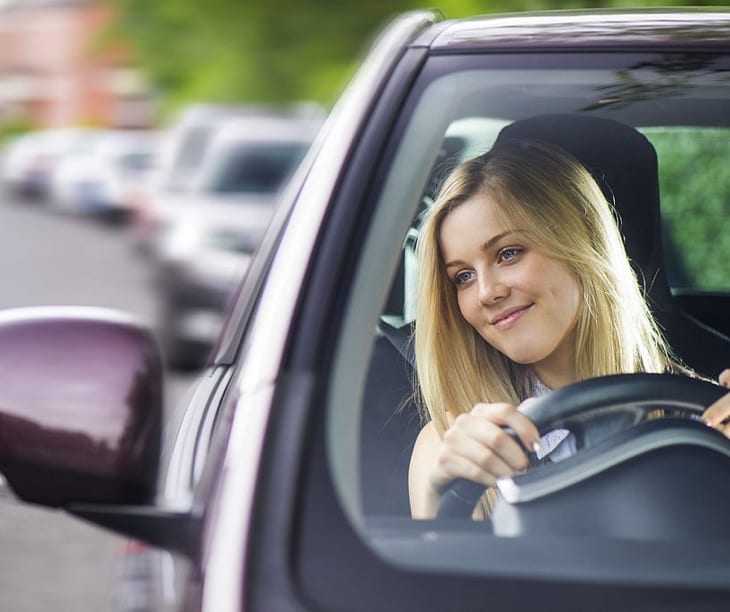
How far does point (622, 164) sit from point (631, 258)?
13 cm

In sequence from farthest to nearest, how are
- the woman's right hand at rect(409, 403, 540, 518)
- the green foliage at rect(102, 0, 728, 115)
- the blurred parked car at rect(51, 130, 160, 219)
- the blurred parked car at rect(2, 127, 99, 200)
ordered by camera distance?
the blurred parked car at rect(2, 127, 99, 200) → the blurred parked car at rect(51, 130, 160, 219) → the green foliage at rect(102, 0, 728, 115) → the woman's right hand at rect(409, 403, 540, 518)

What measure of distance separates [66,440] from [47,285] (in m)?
15.1

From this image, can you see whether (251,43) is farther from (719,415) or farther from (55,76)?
(55,76)

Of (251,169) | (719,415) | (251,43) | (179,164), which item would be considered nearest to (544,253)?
(719,415)

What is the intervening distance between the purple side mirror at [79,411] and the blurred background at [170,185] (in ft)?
0.38

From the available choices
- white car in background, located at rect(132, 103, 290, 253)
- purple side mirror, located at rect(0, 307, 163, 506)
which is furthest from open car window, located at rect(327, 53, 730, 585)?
white car in background, located at rect(132, 103, 290, 253)

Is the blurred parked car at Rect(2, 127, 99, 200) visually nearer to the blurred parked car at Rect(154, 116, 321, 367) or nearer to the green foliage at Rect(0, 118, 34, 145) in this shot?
the green foliage at Rect(0, 118, 34, 145)

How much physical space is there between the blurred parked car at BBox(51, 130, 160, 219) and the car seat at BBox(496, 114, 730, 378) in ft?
72.1

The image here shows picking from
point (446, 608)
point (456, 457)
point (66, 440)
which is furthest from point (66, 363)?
point (446, 608)

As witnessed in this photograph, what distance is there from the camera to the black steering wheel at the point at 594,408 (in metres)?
1.65

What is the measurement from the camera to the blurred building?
181 ft

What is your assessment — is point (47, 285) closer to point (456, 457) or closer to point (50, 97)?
point (456, 457)

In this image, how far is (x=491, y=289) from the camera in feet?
6.00

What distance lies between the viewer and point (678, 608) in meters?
1.36
